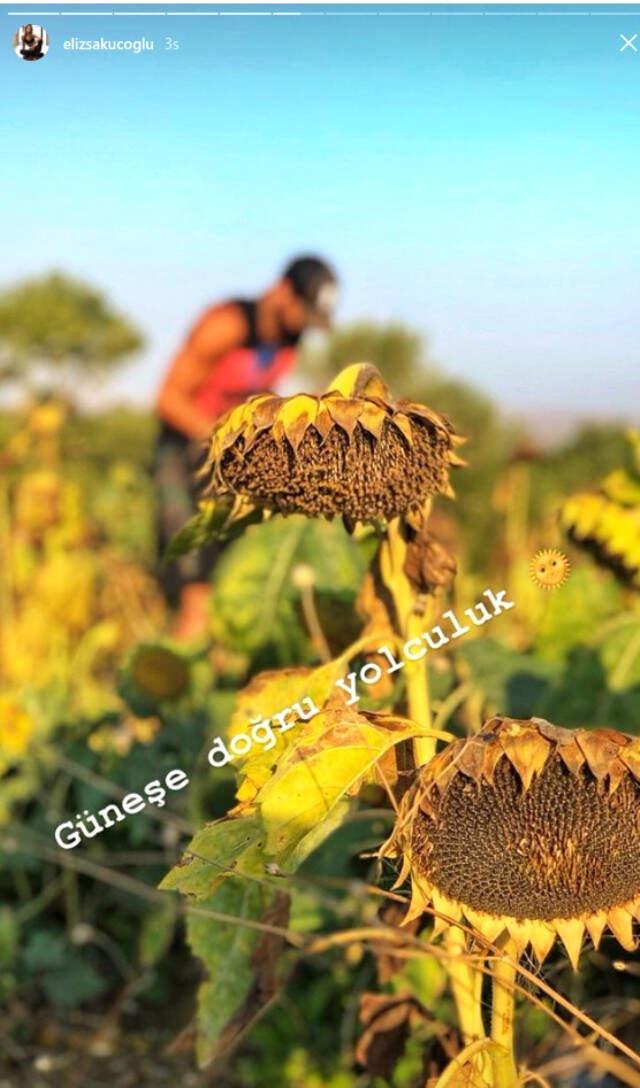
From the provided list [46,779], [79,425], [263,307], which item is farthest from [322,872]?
[79,425]

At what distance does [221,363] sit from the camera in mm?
4234

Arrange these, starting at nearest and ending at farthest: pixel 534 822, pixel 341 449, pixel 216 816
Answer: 1. pixel 534 822
2. pixel 341 449
3. pixel 216 816

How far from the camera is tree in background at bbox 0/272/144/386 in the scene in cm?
1123

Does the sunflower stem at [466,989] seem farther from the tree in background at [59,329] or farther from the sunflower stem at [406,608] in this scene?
the tree in background at [59,329]

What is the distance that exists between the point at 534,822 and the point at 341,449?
0.87 ft

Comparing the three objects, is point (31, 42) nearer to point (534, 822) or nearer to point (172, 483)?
point (534, 822)

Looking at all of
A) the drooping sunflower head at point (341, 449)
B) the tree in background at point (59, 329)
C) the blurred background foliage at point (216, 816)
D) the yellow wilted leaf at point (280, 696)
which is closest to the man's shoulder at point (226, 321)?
the blurred background foliage at point (216, 816)

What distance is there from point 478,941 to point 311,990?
3.24 ft

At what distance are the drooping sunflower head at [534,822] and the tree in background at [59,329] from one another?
10.6 metres

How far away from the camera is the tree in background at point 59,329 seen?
36.9 ft

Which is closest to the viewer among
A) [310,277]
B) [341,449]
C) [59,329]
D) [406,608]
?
[341,449]

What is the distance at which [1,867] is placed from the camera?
6.40ft

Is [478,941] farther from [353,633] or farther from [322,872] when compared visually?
[322,872]

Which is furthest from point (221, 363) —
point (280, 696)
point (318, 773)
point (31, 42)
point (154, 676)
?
point (318, 773)
